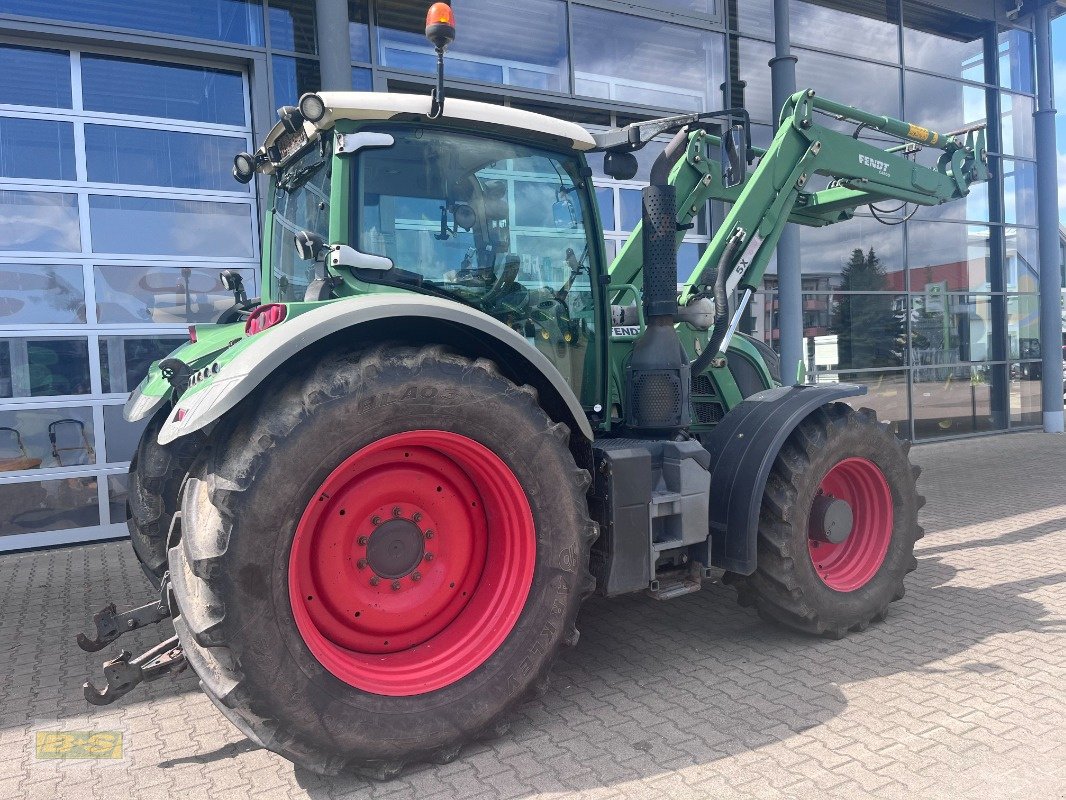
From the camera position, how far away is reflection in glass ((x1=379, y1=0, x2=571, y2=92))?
26.4ft

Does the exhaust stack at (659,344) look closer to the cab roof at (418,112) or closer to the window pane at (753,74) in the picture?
the cab roof at (418,112)

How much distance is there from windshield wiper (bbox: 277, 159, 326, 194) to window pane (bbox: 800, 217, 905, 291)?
8.63 m

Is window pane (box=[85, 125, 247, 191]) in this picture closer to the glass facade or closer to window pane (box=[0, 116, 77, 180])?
the glass facade

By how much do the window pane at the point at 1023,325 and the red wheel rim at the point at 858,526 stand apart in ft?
36.0

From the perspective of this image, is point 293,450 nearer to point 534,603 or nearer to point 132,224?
point 534,603

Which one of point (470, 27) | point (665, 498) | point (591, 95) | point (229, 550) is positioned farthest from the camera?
point (591, 95)

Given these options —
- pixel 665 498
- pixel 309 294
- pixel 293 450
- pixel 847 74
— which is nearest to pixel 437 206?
pixel 309 294

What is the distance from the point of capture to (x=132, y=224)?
275 inches

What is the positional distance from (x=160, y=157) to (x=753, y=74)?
779cm

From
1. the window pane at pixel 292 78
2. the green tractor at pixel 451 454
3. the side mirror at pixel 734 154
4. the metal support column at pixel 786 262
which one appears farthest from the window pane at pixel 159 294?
the metal support column at pixel 786 262

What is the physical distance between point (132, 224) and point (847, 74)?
33.0ft

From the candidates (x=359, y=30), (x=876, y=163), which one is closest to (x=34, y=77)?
(x=359, y=30)

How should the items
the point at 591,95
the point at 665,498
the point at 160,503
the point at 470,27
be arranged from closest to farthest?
the point at 665,498
the point at 160,503
the point at 470,27
the point at 591,95

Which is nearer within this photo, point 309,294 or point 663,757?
point 663,757
